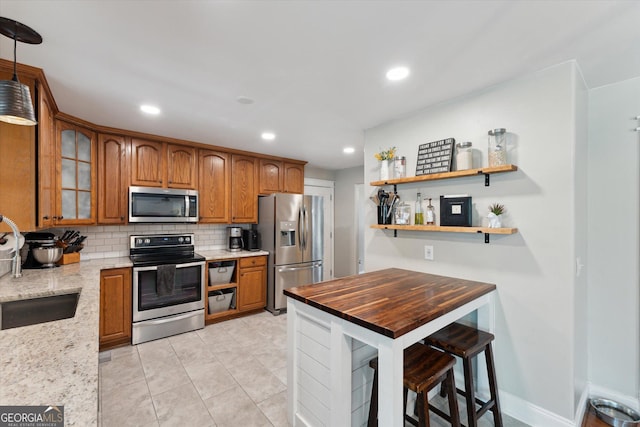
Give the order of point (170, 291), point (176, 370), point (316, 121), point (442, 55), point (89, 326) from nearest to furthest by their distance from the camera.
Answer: point (89, 326) < point (442, 55) < point (176, 370) < point (316, 121) < point (170, 291)

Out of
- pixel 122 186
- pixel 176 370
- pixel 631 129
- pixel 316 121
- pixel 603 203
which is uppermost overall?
pixel 316 121

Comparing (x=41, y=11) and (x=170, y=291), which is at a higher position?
(x=41, y=11)

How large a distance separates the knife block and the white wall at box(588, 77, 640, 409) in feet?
14.8

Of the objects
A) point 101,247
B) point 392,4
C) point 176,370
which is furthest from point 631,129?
point 101,247

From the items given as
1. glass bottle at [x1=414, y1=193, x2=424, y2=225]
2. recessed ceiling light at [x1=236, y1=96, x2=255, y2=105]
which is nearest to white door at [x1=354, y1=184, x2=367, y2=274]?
glass bottle at [x1=414, y1=193, x2=424, y2=225]

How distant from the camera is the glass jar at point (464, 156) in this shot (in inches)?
83.9

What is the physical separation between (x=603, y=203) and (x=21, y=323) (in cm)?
399

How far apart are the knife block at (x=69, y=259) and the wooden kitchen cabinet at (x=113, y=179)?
1.43 ft

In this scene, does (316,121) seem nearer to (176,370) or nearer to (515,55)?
(515,55)

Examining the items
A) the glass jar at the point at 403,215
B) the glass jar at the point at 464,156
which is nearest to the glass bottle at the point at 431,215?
the glass jar at the point at 403,215

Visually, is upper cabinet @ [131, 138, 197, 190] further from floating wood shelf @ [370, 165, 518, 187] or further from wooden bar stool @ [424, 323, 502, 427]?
wooden bar stool @ [424, 323, 502, 427]

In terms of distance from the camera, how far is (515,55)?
1.71 m

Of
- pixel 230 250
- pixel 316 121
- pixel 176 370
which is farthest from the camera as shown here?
pixel 230 250

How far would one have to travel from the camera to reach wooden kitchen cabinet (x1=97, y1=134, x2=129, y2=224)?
10.4 feet
